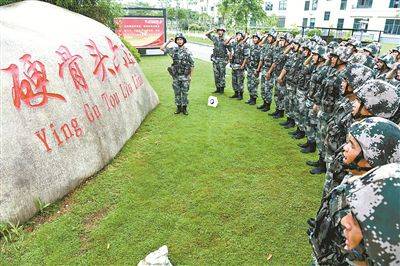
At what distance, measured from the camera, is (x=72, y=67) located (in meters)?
5.10

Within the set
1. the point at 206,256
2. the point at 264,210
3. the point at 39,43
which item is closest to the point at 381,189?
the point at 206,256

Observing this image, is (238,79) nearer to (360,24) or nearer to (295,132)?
(295,132)

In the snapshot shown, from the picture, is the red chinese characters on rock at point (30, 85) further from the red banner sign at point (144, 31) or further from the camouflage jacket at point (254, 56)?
the red banner sign at point (144, 31)

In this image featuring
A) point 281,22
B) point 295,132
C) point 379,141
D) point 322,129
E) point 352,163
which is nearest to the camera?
point 379,141

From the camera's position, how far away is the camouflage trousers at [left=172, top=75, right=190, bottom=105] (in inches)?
301

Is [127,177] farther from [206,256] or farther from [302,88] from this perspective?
[302,88]

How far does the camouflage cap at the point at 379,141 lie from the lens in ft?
6.70

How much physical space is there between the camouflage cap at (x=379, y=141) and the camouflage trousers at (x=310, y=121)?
379cm

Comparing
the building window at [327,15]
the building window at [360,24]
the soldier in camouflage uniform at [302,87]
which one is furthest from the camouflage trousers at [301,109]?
the building window at [327,15]

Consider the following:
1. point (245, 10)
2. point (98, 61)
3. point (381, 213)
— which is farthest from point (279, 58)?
point (245, 10)

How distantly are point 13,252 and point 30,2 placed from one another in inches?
193

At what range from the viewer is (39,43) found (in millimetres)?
4777

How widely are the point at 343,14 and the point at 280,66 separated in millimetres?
37247

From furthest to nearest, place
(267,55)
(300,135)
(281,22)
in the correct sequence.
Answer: (281,22) < (267,55) < (300,135)
